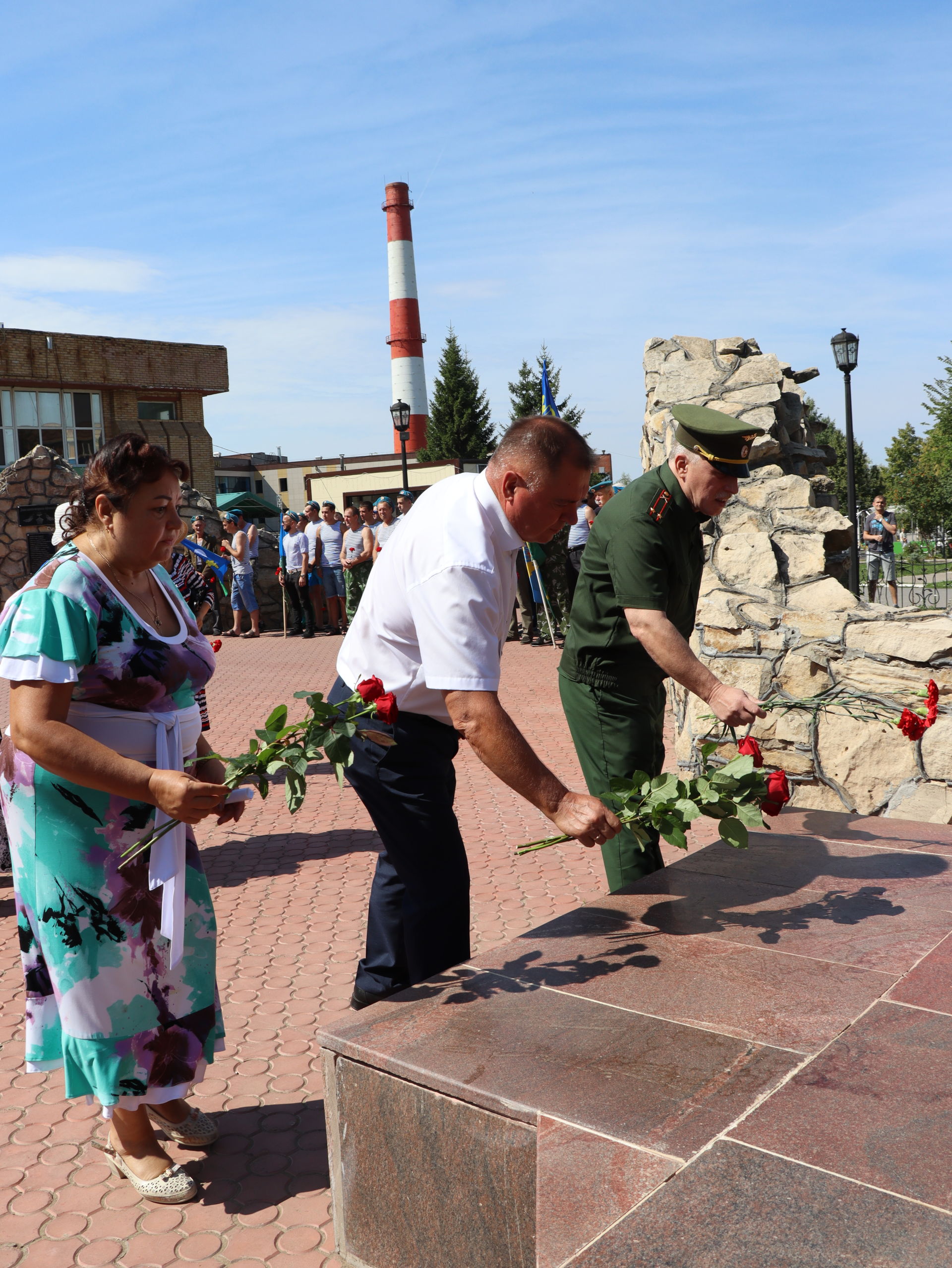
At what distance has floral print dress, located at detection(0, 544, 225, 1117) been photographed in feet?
8.46

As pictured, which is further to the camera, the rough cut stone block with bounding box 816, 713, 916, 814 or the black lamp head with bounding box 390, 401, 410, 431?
the black lamp head with bounding box 390, 401, 410, 431

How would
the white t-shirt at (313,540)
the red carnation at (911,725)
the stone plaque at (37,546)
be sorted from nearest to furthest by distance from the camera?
1. the red carnation at (911,725)
2. the white t-shirt at (313,540)
3. the stone plaque at (37,546)

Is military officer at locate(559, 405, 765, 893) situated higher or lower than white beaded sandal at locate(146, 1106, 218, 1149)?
higher

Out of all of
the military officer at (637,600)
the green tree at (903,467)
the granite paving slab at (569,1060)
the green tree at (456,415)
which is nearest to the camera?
the granite paving slab at (569,1060)

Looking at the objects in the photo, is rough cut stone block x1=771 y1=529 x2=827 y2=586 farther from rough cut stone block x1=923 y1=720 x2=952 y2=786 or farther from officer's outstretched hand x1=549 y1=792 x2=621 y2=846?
officer's outstretched hand x1=549 y1=792 x2=621 y2=846

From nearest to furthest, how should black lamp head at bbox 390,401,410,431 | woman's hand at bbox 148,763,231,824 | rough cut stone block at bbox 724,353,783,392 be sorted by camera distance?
woman's hand at bbox 148,763,231,824 → rough cut stone block at bbox 724,353,783,392 → black lamp head at bbox 390,401,410,431

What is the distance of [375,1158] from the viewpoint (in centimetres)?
222

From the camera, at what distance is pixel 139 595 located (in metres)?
2.75

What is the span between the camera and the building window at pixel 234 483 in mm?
50938

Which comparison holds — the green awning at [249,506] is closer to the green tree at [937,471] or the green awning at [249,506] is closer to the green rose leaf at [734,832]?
the green tree at [937,471]

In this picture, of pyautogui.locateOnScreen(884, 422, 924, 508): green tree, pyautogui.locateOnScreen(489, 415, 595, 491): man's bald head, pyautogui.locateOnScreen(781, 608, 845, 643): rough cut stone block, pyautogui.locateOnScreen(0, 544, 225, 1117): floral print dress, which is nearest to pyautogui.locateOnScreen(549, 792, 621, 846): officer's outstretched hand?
pyautogui.locateOnScreen(489, 415, 595, 491): man's bald head

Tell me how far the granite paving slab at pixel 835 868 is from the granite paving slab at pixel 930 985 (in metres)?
0.39

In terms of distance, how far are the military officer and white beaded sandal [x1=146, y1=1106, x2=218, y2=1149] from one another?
55.0 inches

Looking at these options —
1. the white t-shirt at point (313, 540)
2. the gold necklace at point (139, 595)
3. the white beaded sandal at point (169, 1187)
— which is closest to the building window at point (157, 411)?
the white t-shirt at point (313, 540)
